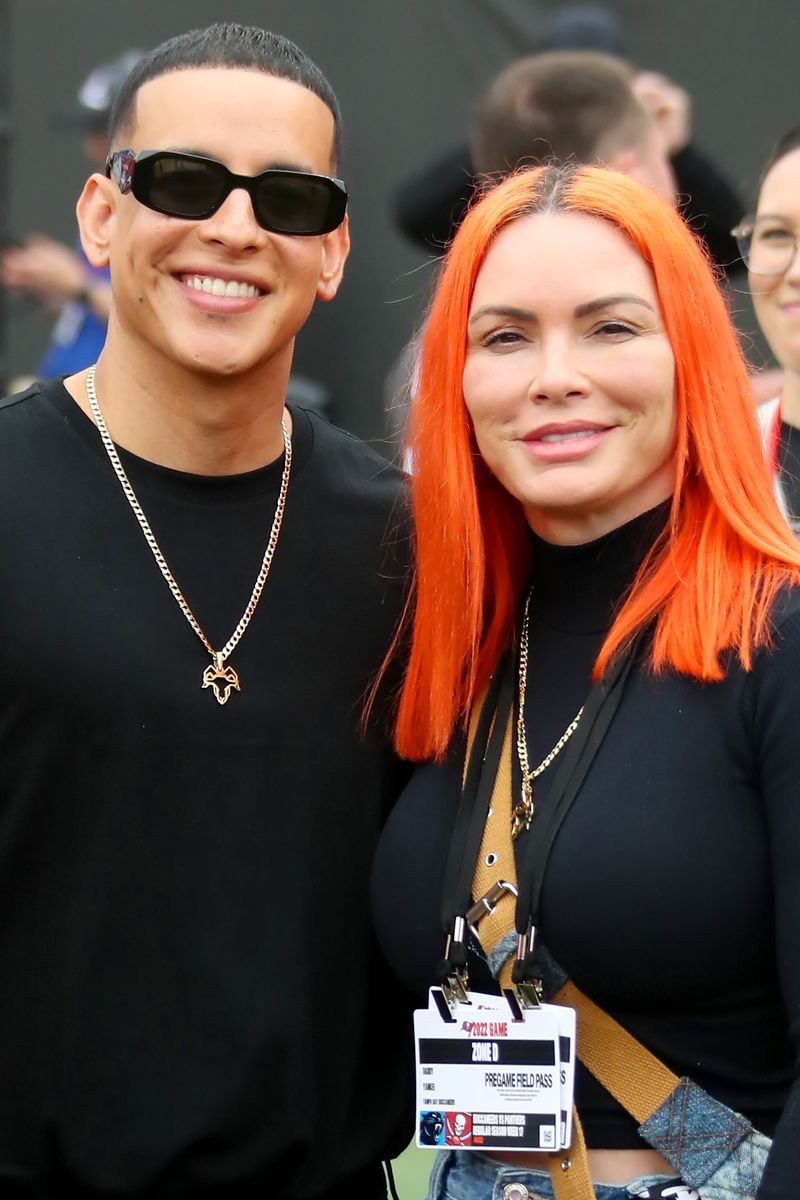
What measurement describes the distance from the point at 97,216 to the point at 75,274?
335 cm

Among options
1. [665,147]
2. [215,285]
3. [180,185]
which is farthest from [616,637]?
[665,147]

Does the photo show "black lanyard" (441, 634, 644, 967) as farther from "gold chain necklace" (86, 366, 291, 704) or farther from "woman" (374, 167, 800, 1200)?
"gold chain necklace" (86, 366, 291, 704)

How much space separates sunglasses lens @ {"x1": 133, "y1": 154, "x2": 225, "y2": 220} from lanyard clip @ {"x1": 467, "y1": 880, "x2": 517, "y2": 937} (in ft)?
3.70

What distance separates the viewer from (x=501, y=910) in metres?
2.38

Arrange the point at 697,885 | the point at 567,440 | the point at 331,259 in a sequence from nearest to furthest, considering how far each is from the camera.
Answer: the point at 697,885, the point at 567,440, the point at 331,259

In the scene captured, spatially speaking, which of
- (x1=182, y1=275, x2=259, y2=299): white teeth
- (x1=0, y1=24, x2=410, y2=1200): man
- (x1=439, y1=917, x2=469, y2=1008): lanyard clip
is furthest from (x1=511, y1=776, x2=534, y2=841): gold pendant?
(x1=182, y1=275, x2=259, y2=299): white teeth

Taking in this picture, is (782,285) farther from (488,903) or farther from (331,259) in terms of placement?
(488,903)

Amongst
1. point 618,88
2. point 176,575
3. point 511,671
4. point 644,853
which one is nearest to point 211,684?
point 176,575

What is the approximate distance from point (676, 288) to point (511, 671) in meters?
0.61

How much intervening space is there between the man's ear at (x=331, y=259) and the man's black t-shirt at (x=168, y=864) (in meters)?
0.45

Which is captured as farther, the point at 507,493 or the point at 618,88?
the point at 618,88

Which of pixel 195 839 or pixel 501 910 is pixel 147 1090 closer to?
pixel 195 839

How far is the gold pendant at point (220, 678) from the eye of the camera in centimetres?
265

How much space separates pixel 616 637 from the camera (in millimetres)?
2412
